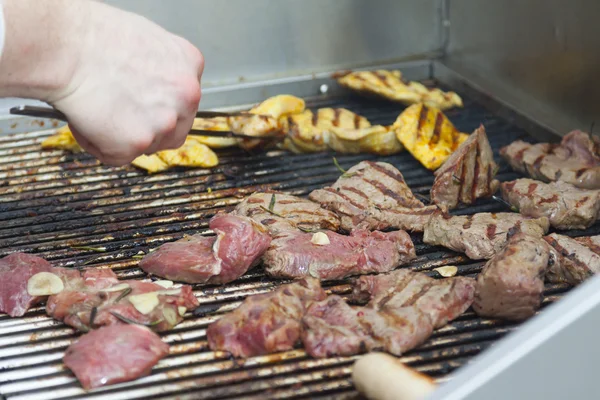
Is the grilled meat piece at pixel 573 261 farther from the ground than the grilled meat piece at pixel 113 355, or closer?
farther from the ground

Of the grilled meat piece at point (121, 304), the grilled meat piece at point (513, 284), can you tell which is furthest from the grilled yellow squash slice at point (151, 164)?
the grilled meat piece at point (513, 284)

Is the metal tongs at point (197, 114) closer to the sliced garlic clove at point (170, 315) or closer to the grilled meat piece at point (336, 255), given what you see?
the sliced garlic clove at point (170, 315)

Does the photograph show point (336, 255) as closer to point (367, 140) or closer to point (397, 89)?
point (367, 140)

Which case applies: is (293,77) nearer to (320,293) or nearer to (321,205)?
(321,205)

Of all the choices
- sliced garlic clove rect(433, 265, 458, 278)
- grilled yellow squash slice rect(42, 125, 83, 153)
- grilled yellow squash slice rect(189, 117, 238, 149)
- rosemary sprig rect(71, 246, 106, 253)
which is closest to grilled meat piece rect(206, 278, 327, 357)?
sliced garlic clove rect(433, 265, 458, 278)

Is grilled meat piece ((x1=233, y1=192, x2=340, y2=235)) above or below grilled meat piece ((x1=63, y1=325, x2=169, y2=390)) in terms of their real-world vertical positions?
above

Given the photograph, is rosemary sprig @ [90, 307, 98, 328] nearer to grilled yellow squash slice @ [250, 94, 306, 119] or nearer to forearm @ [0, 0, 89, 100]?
forearm @ [0, 0, 89, 100]

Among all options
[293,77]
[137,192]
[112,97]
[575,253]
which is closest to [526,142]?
[575,253]
